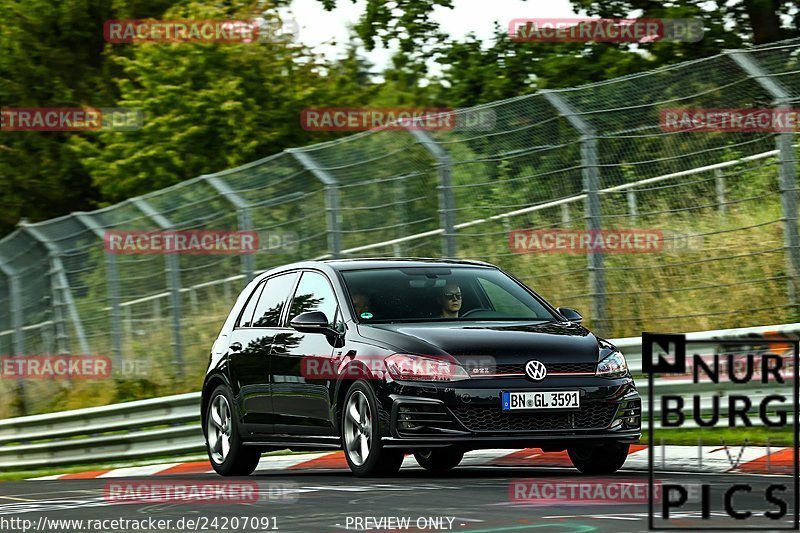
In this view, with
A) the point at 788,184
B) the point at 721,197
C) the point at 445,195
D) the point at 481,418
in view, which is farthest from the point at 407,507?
the point at 445,195

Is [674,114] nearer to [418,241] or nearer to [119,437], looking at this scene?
[418,241]

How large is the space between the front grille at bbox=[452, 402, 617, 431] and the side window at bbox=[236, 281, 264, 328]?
3.13m

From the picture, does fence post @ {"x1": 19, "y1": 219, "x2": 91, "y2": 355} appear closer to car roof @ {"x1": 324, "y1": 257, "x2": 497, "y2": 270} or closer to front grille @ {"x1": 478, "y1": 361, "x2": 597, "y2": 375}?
car roof @ {"x1": 324, "y1": 257, "x2": 497, "y2": 270}

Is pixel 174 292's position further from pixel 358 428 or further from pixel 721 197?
pixel 358 428

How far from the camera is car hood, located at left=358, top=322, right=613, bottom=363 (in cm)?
1038

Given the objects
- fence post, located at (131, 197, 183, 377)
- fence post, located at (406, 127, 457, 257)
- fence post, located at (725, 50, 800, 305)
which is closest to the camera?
fence post, located at (725, 50, 800, 305)

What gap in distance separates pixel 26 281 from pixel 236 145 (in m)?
11.3

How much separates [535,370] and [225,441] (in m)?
3.50

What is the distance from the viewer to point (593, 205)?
574 inches

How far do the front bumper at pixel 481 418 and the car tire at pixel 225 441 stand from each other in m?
2.59

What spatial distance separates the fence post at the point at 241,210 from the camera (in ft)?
62.3

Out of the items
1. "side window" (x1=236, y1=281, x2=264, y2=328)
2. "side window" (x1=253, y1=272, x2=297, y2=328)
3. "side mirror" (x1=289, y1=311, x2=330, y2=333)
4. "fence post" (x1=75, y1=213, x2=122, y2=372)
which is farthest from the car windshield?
"fence post" (x1=75, y1=213, x2=122, y2=372)

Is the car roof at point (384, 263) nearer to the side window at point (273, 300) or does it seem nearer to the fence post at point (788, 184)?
the side window at point (273, 300)

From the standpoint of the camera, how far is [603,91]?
14.6m
